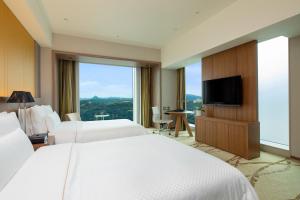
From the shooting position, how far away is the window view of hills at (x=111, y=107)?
18.7 feet

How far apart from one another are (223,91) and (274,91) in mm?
1063

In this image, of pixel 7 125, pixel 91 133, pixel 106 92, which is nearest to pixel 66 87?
pixel 106 92

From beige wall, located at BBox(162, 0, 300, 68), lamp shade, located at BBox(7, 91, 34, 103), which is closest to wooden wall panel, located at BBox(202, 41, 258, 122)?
beige wall, located at BBox(162, 0, 300, 68)

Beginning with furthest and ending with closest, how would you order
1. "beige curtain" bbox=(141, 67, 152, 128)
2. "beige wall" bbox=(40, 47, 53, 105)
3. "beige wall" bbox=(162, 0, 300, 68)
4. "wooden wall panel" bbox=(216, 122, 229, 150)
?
"beige curtain" bbox=(141, 67, 152, 128), "beige wall" bbox=(40, 47, 53, 105), "wooden wall panel" bbox=(216, 122, 229, 150), "beige wall" bbox=(162, 0, 300, 68)

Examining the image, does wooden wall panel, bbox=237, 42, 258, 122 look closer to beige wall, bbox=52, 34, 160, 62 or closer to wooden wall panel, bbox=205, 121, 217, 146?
wooden wall panel, bbox=205, 121, 217, 146

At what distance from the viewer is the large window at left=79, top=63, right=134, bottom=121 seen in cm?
574

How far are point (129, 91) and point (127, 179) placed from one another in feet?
17.6

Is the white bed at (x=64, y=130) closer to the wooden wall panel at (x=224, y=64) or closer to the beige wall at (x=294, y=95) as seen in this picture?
the wooden wall panel at (x=224, y=64)

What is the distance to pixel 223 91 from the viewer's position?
3703mm

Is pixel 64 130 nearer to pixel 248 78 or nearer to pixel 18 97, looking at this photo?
pixel 18 97

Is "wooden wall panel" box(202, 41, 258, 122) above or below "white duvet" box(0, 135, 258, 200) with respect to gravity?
above

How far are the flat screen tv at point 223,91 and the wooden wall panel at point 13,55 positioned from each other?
13.0 feet

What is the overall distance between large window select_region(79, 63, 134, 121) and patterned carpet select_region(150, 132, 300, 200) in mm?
3963

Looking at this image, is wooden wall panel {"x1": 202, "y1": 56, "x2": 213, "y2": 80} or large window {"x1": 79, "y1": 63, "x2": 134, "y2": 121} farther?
large window {"x1": 79, "y1": 63, "x2": 134, "y2": 121}
